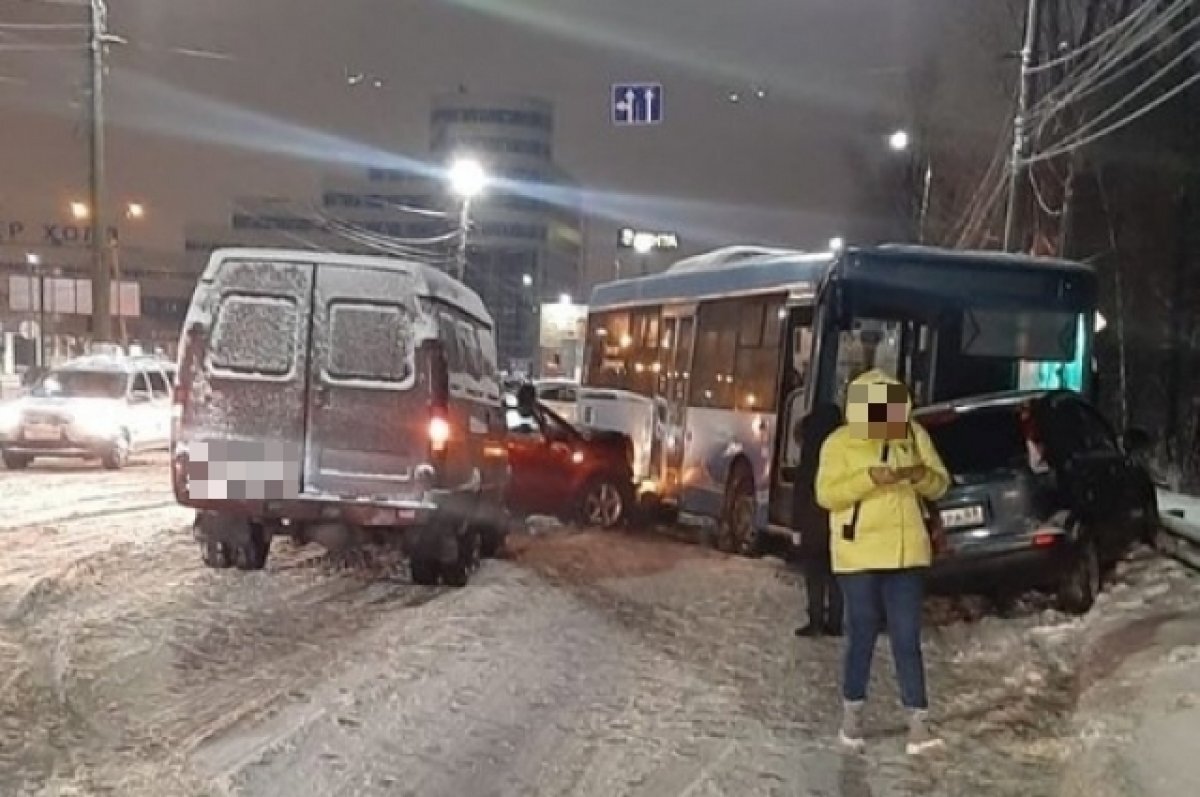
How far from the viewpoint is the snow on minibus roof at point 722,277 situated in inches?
559

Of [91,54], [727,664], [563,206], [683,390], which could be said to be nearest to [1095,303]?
[683,390]

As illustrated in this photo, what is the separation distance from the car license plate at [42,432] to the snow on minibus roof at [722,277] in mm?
9174

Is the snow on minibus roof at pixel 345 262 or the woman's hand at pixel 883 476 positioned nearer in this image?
the woman's hand at pixel 883 476

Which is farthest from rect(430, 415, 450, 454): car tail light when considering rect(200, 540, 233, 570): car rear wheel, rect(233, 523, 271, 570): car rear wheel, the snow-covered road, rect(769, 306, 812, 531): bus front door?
rect(769, 306, 812, 531): bus front door

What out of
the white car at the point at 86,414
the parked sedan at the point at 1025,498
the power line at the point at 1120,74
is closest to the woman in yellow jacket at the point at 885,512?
the parked sedan at the point at 1025,498

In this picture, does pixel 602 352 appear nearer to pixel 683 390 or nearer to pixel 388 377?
pixel 683 390

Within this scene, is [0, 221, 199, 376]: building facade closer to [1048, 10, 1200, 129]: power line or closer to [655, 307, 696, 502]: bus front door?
[655, 307, 696, 502]: bus front door

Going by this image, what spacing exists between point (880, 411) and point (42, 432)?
19815mm

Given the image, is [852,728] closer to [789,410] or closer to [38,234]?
[789,410]

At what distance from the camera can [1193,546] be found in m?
15.4

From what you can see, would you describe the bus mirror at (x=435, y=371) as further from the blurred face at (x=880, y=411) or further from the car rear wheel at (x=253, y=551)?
the blurred face at (x=880, y=411)

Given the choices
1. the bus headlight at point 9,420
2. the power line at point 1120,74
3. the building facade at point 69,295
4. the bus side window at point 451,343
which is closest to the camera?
the bus side window at point 451,343

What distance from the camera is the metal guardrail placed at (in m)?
14.5

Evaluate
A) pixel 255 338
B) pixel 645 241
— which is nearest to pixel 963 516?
pixel 255 338
